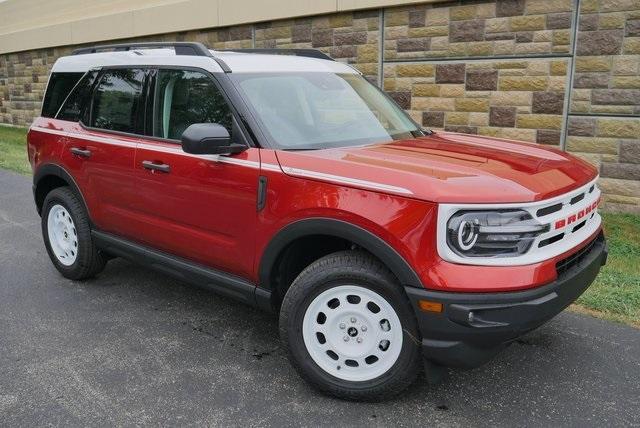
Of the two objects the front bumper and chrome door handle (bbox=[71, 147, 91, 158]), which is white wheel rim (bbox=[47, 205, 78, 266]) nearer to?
chrome door handle (bbox=[71, 147, 91, 158])

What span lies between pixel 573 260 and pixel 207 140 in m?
2.06

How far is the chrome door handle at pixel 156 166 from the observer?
3889 millimetres

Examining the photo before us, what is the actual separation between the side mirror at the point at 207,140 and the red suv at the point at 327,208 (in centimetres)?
Result: 1

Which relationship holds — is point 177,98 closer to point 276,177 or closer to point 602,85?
point 276,177

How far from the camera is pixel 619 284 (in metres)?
4.80

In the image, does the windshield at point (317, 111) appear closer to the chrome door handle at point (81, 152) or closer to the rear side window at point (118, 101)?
the rear side window at point (118, 101)

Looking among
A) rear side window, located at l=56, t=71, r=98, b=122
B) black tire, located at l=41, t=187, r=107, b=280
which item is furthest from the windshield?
black tire, located at l=41, t=187, r=107, b=280

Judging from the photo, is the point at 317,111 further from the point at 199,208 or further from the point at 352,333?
the point at 352,333

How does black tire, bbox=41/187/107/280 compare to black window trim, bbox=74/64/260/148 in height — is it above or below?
below

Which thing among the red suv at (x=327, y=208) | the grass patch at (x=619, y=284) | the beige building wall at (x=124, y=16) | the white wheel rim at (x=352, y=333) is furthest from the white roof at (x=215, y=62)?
the beige building wall at (x=124, y=16)

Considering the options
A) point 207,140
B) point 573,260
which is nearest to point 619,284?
point 573,260

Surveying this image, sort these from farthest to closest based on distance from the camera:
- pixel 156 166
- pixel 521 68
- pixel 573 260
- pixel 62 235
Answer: pixel 521 68, pixel 62 235, pixel 156 166, pixel 573 260

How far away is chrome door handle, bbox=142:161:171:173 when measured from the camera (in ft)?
12.8

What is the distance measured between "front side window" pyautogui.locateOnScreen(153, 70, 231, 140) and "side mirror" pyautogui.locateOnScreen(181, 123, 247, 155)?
0.89ft
